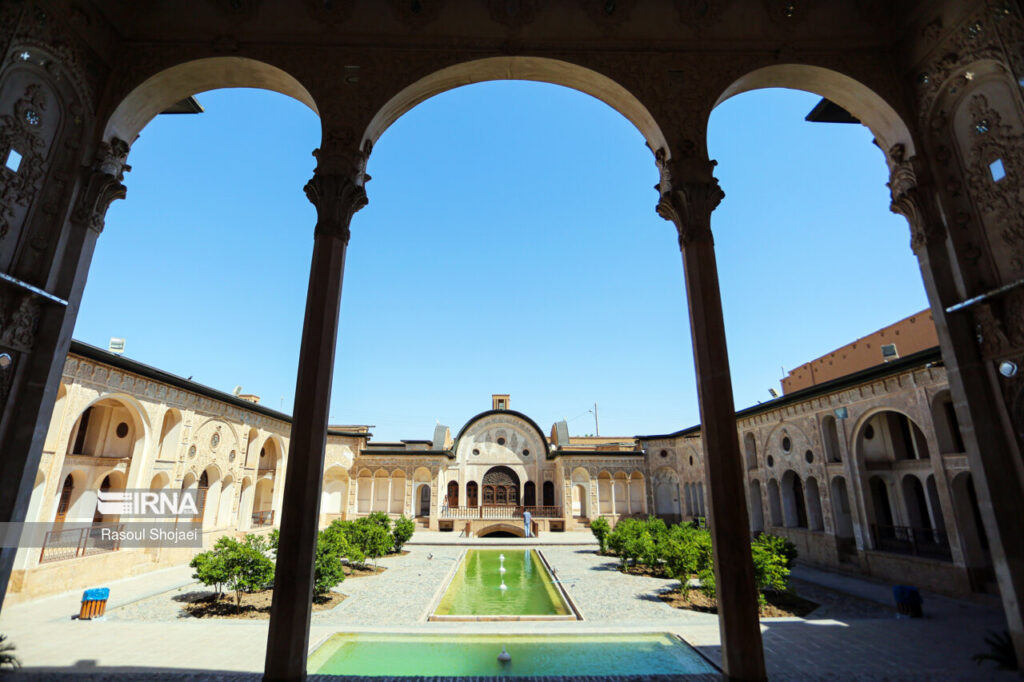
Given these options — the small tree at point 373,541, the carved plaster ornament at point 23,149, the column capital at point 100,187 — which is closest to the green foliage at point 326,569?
the small tree at point 373,541

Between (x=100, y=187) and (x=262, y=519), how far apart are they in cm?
2136

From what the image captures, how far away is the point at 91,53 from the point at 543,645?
10.1 metres

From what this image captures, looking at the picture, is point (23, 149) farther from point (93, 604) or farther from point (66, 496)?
point (66, 496)

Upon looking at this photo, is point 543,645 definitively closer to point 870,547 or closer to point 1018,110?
point 1018,110

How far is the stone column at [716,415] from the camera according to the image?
14.1 feet

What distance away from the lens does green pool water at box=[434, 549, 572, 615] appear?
1068 cm

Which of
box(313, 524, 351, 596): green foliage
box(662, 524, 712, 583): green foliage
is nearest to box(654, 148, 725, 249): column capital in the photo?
box(662, 524, 712, 583): green foliage

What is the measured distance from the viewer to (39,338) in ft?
16.0

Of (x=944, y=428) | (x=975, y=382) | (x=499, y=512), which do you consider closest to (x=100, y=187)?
(x=975, y=382)

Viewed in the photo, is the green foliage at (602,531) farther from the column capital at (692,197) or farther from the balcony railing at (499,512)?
the column capital at (692,197)

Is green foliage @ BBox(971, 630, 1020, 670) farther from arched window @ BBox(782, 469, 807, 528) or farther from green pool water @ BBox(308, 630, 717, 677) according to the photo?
Answer: arched window @ BBox(782, 469, 807, 528)

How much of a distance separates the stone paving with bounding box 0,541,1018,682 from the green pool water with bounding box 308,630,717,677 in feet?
0.89

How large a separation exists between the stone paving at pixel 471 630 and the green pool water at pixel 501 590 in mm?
580

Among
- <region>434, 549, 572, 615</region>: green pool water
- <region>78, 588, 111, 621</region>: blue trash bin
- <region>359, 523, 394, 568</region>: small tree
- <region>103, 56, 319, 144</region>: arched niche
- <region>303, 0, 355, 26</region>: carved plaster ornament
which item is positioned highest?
<region>303, 0, 355, 26</region>: carved plaster ornament
